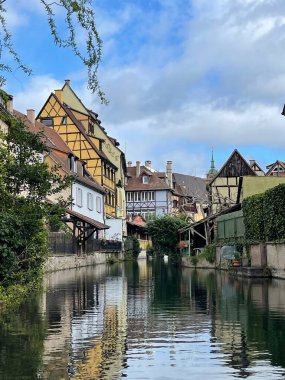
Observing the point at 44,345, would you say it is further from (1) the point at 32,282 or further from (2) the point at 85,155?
(2) the point at 85,155

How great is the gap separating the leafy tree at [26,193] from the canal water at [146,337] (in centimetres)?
135

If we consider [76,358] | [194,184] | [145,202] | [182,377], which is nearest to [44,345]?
[76,358]

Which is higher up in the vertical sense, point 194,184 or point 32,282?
point 194,184

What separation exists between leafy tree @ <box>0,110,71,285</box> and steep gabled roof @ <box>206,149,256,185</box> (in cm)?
4214

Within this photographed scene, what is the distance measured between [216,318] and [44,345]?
16.7 feet

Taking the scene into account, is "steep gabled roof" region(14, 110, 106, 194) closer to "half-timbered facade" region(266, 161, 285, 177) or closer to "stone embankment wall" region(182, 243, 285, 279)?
"stone embankment wall" region(182, 243, 285, 279)

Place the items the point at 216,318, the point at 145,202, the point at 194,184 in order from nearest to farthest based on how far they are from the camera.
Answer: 1. the point at 216,318
2. the point at 145,202
3. the point at 194,184

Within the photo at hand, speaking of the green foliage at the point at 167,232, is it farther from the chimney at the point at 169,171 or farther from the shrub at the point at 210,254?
the chimney at the point at 169,171

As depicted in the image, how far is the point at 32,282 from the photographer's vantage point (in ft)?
57.9

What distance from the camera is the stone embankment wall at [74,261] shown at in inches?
1391

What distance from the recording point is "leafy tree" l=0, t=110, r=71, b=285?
54.0ft

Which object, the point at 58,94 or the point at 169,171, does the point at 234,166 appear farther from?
the point at 169,171

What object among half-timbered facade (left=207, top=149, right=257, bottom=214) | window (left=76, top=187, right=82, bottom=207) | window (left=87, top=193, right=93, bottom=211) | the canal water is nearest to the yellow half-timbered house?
window (left=87, top=193, right=93, bottom=211)

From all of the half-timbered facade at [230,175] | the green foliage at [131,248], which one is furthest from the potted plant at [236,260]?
the green foliage at [131,248]
